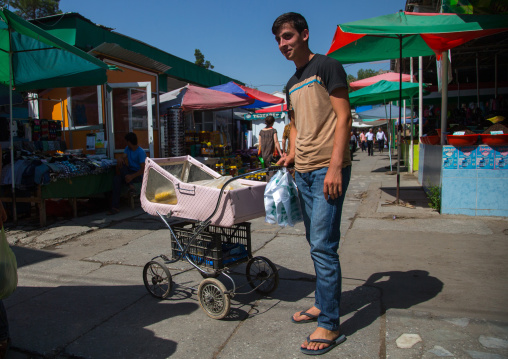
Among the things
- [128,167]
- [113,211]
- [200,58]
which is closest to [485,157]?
[128,167]

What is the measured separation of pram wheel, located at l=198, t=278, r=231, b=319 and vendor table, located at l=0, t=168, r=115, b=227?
4453 millimetres

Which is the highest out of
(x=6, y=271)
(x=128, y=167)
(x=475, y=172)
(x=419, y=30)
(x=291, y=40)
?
(x=419, y=30)

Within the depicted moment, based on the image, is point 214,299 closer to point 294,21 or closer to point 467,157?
point 294,21

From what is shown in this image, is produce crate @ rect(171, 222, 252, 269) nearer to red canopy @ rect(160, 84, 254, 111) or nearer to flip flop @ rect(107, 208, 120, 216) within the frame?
flip flop @ rect(107, 208, 120, 216)

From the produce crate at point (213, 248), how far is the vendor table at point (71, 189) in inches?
153

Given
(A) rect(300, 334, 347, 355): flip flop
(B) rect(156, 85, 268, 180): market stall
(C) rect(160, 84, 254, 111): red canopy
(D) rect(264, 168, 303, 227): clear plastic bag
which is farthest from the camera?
(B) rect(156, 85, 268, 180): market stall

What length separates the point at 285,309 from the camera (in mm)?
3365

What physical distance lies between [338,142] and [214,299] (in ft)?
5.36

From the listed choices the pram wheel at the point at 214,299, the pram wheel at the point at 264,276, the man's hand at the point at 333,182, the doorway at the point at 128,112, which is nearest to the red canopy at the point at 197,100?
the doorway at the point at 128,112

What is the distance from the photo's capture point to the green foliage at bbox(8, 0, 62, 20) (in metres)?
22.3

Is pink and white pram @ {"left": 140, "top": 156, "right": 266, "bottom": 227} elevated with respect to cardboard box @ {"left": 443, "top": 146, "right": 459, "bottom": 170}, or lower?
lower

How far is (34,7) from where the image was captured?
23469mm

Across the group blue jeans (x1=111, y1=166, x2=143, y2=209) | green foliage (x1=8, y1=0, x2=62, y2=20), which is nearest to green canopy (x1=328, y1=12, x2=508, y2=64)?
blue jeans (x1=111, y1=166, x2=143, y2=209)

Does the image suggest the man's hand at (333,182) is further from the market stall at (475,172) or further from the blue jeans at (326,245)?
the market stall at (475,172)
